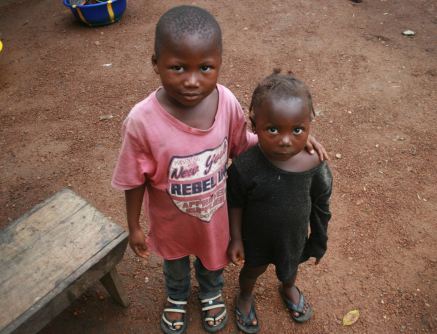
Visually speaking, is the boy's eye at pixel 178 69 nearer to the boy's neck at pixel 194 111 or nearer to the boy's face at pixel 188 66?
the boy's face at pixel 188 66

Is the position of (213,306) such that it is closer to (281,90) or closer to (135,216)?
(135,216)

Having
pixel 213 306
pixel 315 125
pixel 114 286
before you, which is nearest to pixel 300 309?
pixel 213 306

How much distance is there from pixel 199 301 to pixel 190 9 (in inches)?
67.1

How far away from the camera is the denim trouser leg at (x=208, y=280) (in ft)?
6.86

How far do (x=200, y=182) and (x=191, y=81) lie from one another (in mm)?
432

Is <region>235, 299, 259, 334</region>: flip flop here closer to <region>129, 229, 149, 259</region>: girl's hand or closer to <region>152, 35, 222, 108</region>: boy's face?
<region>129, 229, 149, 259</region>: girl's hand

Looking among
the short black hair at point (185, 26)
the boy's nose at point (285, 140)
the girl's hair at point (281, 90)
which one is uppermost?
the short black hair at point (185, 26)

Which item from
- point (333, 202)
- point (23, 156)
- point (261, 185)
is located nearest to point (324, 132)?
point (333, 202)

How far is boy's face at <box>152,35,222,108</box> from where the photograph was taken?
4.08 ft

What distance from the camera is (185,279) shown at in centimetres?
212

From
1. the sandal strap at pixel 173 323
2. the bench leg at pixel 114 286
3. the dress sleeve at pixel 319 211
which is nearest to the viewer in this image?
the dress sleeve at pixel 319 211

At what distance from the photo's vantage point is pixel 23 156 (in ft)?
11.0

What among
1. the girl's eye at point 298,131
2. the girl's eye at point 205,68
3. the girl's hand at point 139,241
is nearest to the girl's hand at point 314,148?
the girl's eye at point 298,131

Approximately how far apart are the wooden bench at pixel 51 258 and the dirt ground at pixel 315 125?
2.10ft
